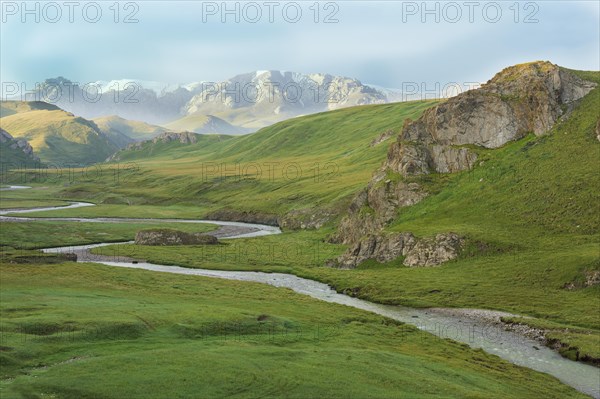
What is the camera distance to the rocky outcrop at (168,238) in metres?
140

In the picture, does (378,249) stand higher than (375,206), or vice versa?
(375,206)

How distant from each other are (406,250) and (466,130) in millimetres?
47396

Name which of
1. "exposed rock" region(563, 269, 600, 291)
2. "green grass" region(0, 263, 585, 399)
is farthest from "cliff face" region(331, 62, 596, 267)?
"green grass" region(0, 263, 585, 399)

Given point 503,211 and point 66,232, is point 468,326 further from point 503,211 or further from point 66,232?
point 66,232

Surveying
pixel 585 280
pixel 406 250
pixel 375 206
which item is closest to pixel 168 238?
pixel 375 206

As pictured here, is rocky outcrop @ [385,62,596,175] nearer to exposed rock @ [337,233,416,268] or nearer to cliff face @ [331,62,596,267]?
cliff face @ [331,62,596,267]

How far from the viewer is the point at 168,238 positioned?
5536 inches

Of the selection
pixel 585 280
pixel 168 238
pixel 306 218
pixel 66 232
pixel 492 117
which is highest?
pixel 492 117

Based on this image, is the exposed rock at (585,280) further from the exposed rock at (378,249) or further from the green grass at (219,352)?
the exposed rock at (378,249)

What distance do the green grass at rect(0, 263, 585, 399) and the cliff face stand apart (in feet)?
199

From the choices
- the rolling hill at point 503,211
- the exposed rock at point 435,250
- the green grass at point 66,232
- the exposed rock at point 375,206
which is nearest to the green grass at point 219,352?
the rolling hill at point 503,211

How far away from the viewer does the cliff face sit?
426 feet

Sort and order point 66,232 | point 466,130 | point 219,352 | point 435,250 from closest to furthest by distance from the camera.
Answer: point 219,352, point 435,250, point 466,130, point 66,232

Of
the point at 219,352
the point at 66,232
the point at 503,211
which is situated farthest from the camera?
the point at 66,232
